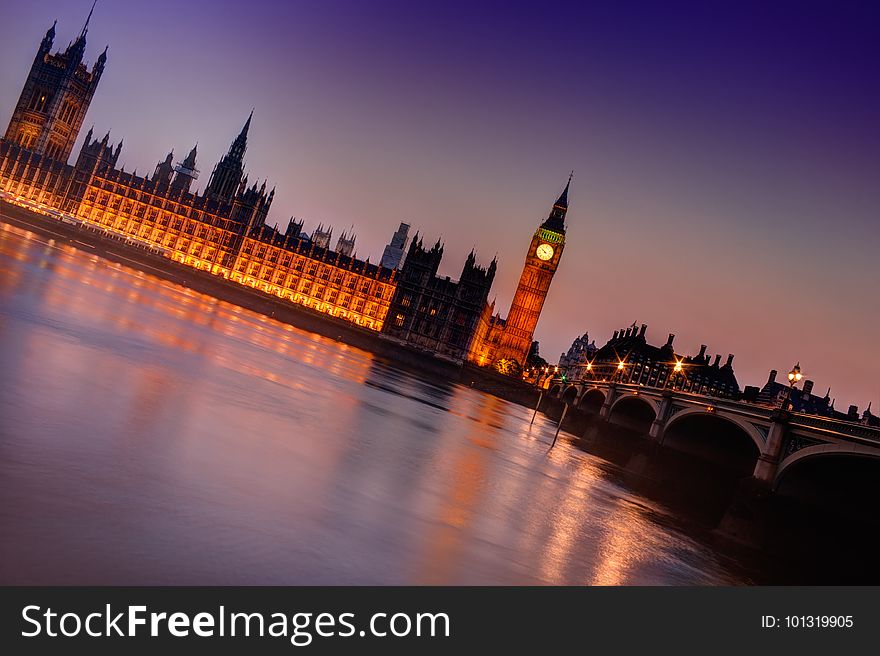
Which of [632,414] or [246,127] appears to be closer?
[632,414]

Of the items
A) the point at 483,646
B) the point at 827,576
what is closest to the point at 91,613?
the point at 483,646

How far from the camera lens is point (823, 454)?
2800 cm

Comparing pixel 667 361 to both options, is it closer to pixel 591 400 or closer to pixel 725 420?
pixel 591 400

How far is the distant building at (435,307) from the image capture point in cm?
12381

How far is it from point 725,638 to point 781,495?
2894 centimetres

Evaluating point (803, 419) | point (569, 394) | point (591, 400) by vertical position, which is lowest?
point (569, 394)

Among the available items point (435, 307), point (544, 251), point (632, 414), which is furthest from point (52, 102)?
point (632, 414)

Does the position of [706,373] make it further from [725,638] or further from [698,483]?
[725,638]

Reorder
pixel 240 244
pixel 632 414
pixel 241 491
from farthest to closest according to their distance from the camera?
pixel 240 244, pixel 632 414, pixel 241 491

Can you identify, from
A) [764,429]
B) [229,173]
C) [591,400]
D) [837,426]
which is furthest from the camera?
[229,173]

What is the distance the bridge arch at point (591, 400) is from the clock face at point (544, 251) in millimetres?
68397

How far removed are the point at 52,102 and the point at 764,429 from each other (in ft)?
685

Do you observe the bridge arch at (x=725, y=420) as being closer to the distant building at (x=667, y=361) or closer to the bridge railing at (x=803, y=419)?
the bridge railing at (x=803, y=419)

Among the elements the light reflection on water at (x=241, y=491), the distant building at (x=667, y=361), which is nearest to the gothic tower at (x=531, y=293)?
the distant building at (x=667, y=361)
